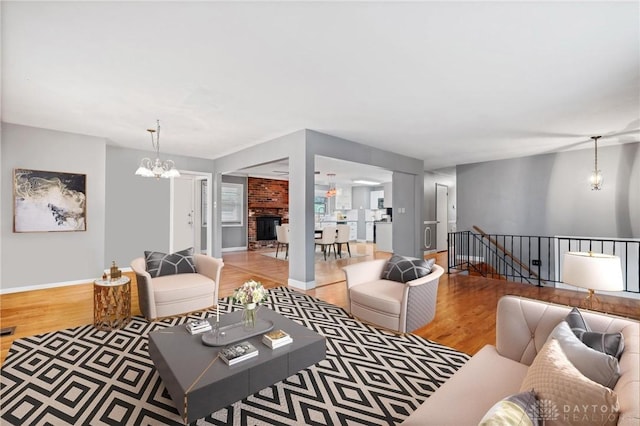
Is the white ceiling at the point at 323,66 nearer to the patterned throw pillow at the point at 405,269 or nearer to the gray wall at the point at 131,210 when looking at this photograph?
the gray wall at the point at 131,210

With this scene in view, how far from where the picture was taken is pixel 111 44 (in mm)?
2264

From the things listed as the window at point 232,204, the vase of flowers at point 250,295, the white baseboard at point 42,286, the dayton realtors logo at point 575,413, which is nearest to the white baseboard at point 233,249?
the window at point 232,204

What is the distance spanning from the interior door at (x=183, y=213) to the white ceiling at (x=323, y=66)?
2423 mm

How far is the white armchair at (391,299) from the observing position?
9.42 feet

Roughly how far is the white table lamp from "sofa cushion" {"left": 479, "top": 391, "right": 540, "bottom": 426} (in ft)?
4.37

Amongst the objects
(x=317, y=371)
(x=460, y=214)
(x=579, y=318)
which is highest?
(x=460, y=214)

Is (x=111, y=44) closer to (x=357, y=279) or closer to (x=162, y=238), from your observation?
(x=357, y=279)

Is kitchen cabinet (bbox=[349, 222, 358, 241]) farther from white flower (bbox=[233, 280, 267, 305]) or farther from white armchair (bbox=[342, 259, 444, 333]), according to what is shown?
white flower (bbox=[233, 280, 267, 305])

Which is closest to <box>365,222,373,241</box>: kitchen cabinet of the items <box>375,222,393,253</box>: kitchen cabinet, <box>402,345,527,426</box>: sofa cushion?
<box>375,222,393,253</box>: kitchen cabinet

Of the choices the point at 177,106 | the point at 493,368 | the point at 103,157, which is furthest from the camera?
the point at 103,157

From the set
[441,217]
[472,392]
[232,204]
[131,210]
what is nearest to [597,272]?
[472,392]

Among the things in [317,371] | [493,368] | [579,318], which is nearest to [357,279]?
[317,371]

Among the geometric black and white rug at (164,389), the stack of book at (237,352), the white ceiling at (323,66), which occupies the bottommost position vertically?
the geometric black and white rug at (164,389)

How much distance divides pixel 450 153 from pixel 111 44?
6145 mm
